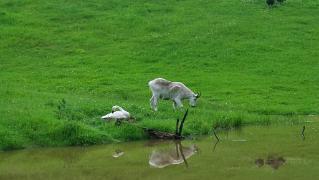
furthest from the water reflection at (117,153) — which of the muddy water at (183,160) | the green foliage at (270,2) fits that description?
the green foliage at (270,2)

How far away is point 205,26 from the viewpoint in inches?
1983

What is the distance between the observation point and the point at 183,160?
22.4 m

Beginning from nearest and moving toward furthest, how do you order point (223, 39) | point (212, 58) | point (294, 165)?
point (294, 165), point (212, 58), point (223, 39)

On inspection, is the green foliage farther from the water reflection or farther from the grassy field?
the water reflection

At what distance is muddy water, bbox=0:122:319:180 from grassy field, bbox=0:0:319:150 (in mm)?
1334

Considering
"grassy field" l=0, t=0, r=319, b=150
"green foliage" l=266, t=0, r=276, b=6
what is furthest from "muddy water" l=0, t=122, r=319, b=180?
"green foliage" l=266, t=0, r=276, b=6

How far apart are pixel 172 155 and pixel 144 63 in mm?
20701

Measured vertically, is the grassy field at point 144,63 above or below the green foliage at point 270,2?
below

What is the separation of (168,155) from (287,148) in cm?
413

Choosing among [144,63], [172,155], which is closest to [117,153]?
[172,155]

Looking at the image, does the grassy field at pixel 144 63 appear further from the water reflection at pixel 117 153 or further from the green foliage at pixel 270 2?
the water reflection at pixel 117 153

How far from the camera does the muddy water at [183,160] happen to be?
2016 centimetres

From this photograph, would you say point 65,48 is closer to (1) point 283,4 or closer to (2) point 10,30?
(2) point 10,30

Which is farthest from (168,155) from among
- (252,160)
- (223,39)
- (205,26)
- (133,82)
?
(205,26)
